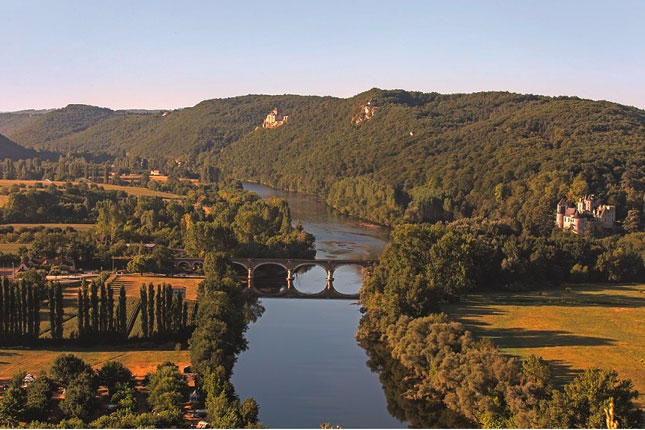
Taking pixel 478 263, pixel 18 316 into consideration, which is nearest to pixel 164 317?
pixel 18 316

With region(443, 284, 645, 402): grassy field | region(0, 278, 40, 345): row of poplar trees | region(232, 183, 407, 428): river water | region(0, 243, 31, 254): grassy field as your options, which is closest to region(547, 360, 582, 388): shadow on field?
region(443, 284, 645, 402): grassy field

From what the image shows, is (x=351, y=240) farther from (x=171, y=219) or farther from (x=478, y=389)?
(x=478, y=389)

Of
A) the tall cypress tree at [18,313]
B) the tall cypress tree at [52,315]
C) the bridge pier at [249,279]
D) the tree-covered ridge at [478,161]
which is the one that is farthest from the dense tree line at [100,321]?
the tree-covered ridge at [478,161]

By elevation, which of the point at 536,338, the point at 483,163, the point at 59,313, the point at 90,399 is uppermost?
the point at 483,163

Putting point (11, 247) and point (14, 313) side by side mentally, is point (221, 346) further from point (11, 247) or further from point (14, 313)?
point (11, 247)

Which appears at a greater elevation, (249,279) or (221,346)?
(249,279)

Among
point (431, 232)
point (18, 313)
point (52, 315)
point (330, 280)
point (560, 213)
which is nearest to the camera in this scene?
point (52, 315)

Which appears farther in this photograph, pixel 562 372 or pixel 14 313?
pixel 14 313
